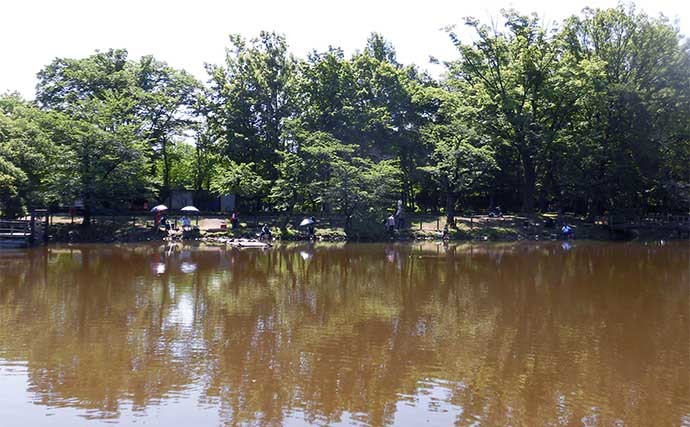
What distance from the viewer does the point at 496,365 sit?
10680 mm

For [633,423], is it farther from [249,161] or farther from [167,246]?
[249,161]

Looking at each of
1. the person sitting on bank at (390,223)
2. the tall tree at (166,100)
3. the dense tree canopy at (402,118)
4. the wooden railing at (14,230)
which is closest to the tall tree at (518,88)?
the dense tree canopy at (402,118)

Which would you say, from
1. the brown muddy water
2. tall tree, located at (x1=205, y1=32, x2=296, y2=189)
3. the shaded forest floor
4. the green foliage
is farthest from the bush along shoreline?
the brown muddy water

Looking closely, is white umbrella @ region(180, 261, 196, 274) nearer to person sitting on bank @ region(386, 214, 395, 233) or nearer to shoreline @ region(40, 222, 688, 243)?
shoreline @ region(40, 222, 688, 243)

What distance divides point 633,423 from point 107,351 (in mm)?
9195

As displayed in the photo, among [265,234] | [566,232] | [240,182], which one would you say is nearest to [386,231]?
[265,234]

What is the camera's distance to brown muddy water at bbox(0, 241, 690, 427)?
849 cm

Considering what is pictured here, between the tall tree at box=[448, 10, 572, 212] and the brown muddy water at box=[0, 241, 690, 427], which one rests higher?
the tall tree at box=[448, 10, 572, 212]

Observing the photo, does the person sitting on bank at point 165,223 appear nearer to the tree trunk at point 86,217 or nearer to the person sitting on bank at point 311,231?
the tree trunk at point 86,217

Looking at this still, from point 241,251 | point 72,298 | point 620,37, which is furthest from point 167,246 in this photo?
point 620,37

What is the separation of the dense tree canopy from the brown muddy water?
18.6 metres

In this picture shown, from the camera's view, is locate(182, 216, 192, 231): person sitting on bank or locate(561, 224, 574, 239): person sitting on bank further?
locate(561, 224, 574, 239): person sitting on bank

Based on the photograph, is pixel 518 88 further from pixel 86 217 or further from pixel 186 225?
A: pixel 86 217

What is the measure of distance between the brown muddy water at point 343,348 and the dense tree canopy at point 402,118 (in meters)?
18.6
